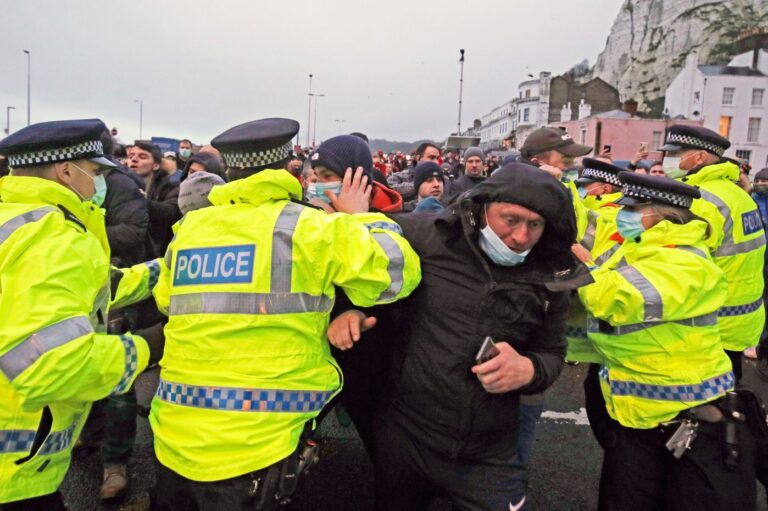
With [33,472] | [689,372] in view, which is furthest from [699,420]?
[33,472]

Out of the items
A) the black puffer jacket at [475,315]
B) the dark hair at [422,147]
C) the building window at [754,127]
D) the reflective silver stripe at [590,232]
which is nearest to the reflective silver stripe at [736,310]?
the reflective silver stripe at [590,232]

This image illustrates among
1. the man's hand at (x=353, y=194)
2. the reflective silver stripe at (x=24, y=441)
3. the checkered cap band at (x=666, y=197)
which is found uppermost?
the checkered cap band at (x=666, y=197)

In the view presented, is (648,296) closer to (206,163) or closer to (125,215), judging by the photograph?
(125,215)

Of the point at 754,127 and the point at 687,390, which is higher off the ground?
the point at 754,127

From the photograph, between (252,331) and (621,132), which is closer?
(252,331)

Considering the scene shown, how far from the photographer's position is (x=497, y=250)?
7.23 ft

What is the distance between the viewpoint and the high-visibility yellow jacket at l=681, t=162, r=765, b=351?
4238mm

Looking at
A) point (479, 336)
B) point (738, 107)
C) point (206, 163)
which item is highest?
Answer: point (738, 107)

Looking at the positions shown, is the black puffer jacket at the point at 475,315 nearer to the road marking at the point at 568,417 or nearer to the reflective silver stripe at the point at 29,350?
the reflective silver stripe at the point at 29,350

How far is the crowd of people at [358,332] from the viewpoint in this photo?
1878 mm

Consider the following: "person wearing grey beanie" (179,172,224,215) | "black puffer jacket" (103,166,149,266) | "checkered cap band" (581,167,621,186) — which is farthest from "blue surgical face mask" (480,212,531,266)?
"black puffer jacket" (103,166,149,266)

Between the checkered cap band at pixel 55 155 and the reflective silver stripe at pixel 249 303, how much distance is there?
0.88 metres

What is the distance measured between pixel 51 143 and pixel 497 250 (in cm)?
194

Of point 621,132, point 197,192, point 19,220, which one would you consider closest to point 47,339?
point 19,220
